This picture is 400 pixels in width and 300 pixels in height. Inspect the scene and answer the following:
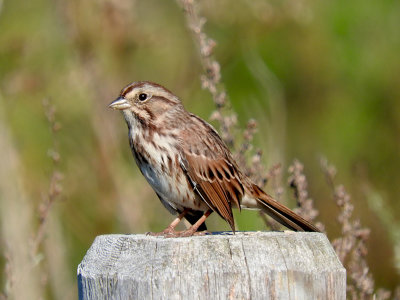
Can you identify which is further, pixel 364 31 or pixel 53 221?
pixel 364 31

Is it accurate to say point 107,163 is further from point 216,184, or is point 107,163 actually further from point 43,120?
point 216,184

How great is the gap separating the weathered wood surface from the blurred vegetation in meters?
1.33

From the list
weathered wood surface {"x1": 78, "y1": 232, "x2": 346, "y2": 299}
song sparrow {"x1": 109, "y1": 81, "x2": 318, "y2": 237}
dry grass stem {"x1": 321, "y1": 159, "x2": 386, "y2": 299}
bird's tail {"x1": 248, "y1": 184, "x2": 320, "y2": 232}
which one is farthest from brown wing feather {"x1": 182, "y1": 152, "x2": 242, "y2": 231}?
weathered wood surface {"x1": 78, "y1": 232, "x2": 346, "y2": 299}

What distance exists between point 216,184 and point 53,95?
1.77 meters

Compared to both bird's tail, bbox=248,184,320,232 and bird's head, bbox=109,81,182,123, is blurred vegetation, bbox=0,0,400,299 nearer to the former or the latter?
bird's tail, bbox=248,184,320,232

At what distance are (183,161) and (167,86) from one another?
1.98 meters

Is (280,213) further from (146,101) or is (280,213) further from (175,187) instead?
(146,101)

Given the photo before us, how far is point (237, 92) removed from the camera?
7.13 m

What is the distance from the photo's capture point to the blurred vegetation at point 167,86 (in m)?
5.03

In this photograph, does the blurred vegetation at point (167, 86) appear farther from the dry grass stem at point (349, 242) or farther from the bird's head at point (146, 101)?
the bird's head at point (146, 101)

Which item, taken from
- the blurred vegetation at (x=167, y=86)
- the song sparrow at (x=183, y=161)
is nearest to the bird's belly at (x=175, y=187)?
the song sparrow at (x=183, y=161)

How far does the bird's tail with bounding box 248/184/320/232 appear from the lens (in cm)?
363

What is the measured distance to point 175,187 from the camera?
12.9 feet

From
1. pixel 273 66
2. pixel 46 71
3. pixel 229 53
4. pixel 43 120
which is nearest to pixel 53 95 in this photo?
pixel 46 71
